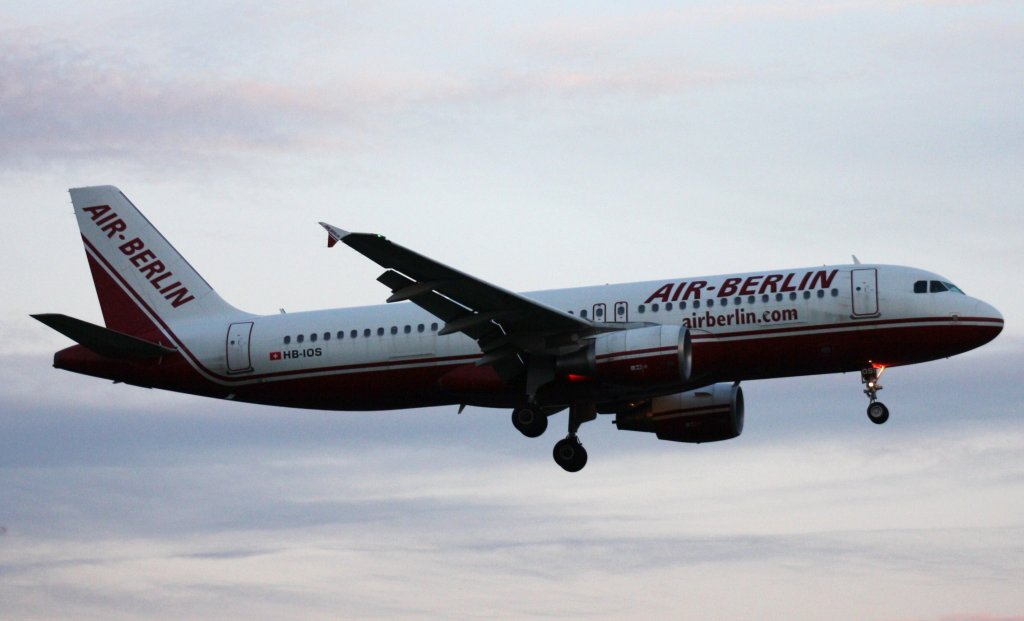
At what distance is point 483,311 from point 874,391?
12047mm

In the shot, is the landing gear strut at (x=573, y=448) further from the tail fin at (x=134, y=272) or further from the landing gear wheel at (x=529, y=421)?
the tail fin at (x=134, y=272)

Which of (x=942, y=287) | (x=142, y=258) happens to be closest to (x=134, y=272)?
(x=142, y=258)

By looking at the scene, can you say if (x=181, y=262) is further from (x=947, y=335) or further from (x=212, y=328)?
(x=947, y=335)

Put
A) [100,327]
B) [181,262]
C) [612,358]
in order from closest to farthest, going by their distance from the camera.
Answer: [612,358] < [100,327] < [181,262]

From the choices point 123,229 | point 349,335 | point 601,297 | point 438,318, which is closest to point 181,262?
point 123,229

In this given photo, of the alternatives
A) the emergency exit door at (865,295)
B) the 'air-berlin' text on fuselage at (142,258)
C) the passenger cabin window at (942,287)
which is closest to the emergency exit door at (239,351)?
the 'air-berlin' text on fuselage at (142,258)

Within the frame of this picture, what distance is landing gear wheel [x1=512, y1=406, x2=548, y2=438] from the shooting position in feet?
173

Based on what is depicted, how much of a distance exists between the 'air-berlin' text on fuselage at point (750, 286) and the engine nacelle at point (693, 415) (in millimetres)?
6387

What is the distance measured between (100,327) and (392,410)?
9.79m

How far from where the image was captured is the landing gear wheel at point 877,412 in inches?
1996

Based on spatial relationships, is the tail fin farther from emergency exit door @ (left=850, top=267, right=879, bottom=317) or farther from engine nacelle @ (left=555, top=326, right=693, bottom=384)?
emergency exit door @ (left=850, top=267, right=879, bottom=317)

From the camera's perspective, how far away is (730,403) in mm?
57000

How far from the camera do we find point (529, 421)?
52.7m

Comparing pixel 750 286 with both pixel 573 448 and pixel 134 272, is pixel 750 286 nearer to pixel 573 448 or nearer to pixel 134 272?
pixel 573 448
